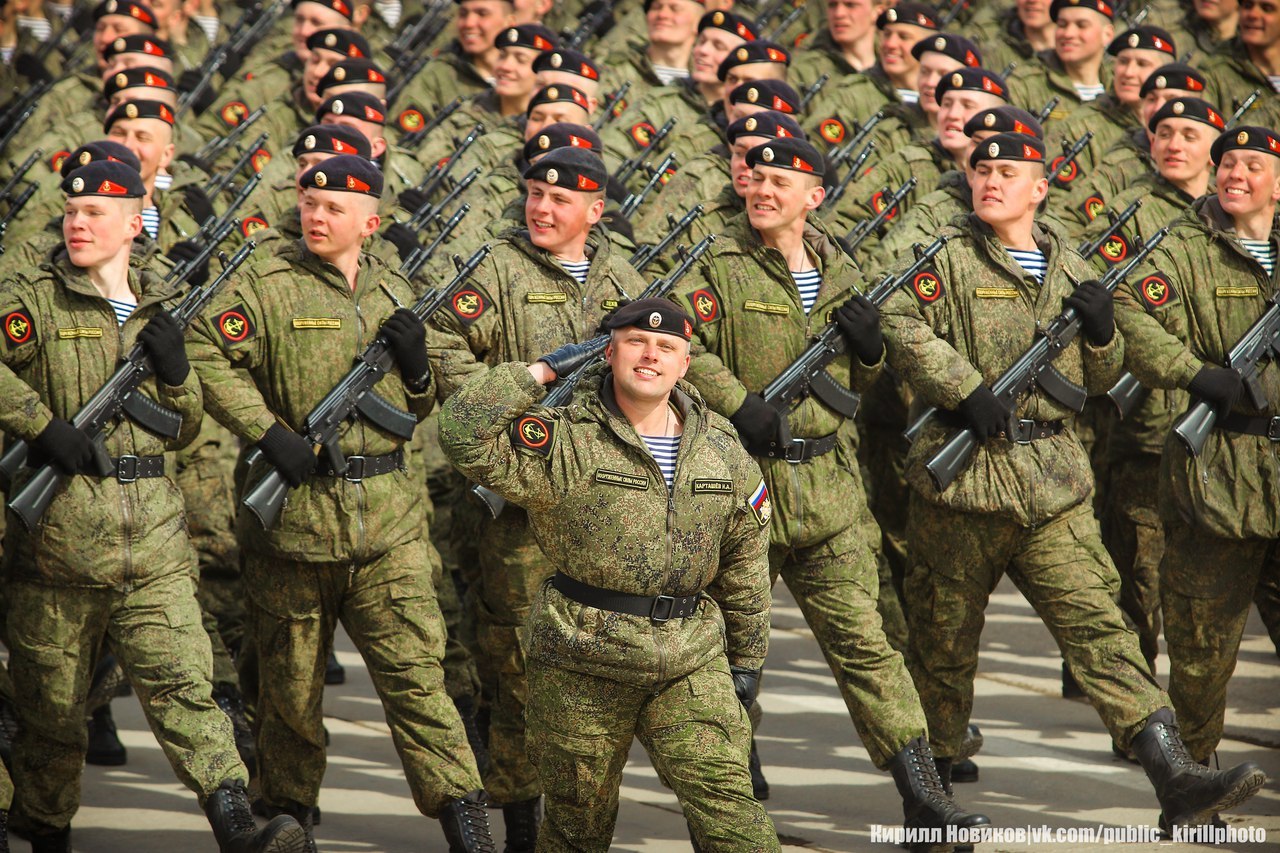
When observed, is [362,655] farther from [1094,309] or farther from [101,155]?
[1094,309]

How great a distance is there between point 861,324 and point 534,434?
201 centimetres

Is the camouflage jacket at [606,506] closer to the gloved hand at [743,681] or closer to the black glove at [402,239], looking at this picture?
the gloved hand at [743,681]

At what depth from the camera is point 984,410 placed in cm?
710

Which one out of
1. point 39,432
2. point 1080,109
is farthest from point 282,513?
point 1080,109

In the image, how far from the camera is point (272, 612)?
6848 mm

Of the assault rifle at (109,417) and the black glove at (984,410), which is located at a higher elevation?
the assault rifle at (109,417)

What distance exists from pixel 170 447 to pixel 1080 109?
6232mm

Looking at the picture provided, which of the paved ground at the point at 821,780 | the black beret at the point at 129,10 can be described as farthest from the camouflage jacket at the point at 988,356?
the black beret at the point at 129,10

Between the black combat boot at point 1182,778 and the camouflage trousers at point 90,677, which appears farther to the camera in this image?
the black combat boot at point 1182,778

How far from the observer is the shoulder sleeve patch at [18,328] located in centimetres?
653

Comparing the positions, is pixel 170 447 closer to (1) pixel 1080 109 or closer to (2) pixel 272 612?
(2) pixel 272 612

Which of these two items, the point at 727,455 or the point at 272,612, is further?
the point at 272,612

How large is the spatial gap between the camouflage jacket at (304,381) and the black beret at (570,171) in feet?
2.49

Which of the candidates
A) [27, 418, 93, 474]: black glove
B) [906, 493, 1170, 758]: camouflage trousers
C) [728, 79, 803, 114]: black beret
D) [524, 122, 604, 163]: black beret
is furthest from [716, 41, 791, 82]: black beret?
[27, 418, 93, 474]: black glove
